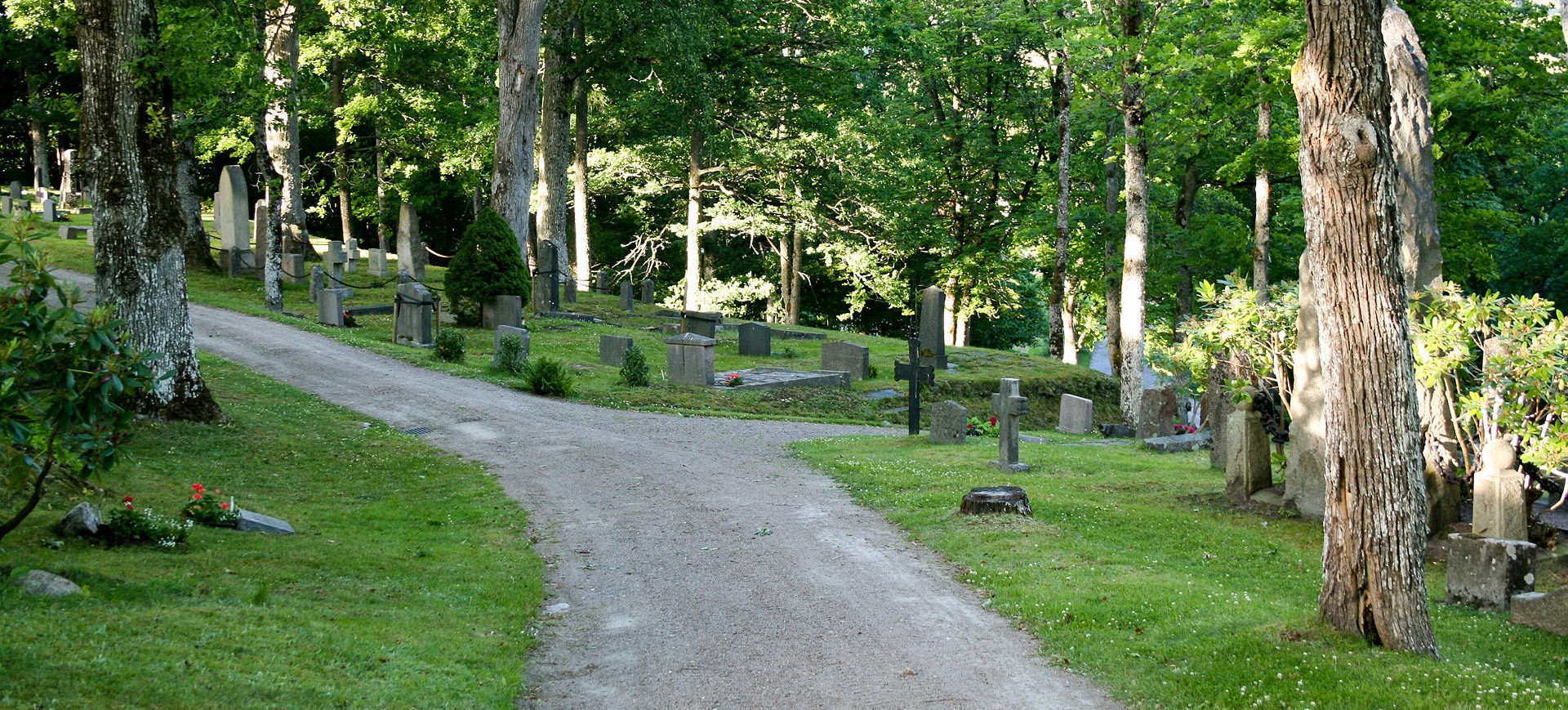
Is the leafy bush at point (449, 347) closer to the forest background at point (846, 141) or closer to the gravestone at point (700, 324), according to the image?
the gravestone at point (700, 324)

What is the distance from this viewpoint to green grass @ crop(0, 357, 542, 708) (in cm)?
540

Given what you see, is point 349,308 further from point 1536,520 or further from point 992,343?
point 992,343

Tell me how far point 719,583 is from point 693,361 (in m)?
12.6

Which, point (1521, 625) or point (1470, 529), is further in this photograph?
point (1470, 529)

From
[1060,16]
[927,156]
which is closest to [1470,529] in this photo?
[1060,16]

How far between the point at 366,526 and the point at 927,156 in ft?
89.3

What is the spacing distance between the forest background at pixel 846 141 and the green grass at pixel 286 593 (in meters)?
14.0

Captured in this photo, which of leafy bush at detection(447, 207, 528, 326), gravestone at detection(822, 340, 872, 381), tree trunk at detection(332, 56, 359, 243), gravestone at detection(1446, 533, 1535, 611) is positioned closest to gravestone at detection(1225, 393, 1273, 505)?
gravestone at detection(1446, 533, 1535, 611)

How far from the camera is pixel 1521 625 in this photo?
8234mm

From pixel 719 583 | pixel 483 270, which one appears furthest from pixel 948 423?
pixel 483 270

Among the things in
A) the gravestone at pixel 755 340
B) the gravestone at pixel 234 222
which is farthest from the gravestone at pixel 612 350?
the gravestone at pixel 234 222

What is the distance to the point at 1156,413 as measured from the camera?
20438 mm

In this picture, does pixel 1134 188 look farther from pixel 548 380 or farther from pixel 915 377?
pixel 548 380

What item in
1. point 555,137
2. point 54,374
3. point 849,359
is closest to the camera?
point 54,374
